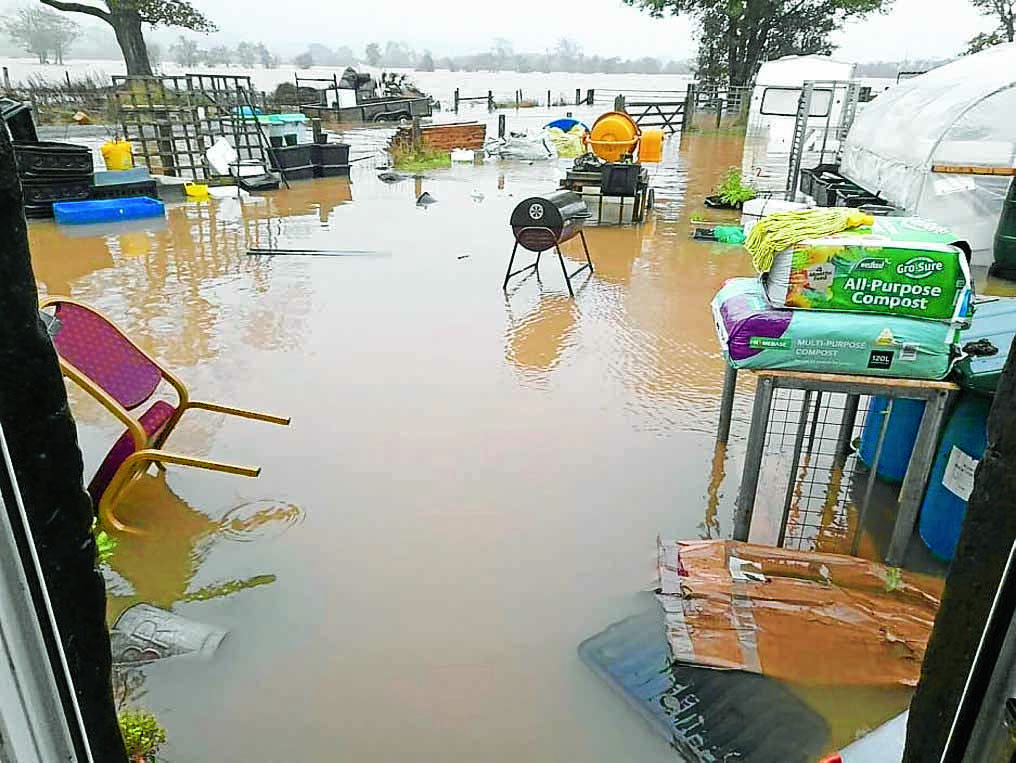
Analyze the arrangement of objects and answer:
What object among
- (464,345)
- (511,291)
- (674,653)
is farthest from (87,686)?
(511,291)

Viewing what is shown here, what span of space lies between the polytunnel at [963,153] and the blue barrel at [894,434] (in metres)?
5.83

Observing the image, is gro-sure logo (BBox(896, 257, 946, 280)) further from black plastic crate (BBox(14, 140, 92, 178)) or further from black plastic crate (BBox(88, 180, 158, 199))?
black plastic crate (BBox(88, 180, 158, 199))

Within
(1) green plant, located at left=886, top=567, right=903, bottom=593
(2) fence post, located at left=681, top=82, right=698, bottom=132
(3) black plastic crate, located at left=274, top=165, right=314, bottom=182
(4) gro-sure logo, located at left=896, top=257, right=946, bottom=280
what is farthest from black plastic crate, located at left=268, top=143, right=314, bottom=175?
(2) fence post, located at left=681, top=82, right=698, bottom=132

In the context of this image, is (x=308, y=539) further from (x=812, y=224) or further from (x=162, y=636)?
(x=812, y=224)

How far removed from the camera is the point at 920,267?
122 inches

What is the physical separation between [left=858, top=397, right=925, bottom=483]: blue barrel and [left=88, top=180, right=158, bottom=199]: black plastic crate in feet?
39.4

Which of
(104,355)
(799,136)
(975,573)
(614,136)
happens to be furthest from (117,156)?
(975,573)

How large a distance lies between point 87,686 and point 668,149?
23.8m

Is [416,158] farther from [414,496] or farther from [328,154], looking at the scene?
[414,496]

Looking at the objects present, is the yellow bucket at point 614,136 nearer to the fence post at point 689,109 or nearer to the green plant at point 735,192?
the green plant at point 735,192

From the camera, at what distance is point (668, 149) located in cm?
2284

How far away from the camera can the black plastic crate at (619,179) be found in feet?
36.9

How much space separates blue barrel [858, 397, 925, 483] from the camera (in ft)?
13.1

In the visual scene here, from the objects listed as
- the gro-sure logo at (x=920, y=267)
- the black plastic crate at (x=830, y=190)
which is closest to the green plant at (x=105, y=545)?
the gro-sure logo at (x=920, y=267)
